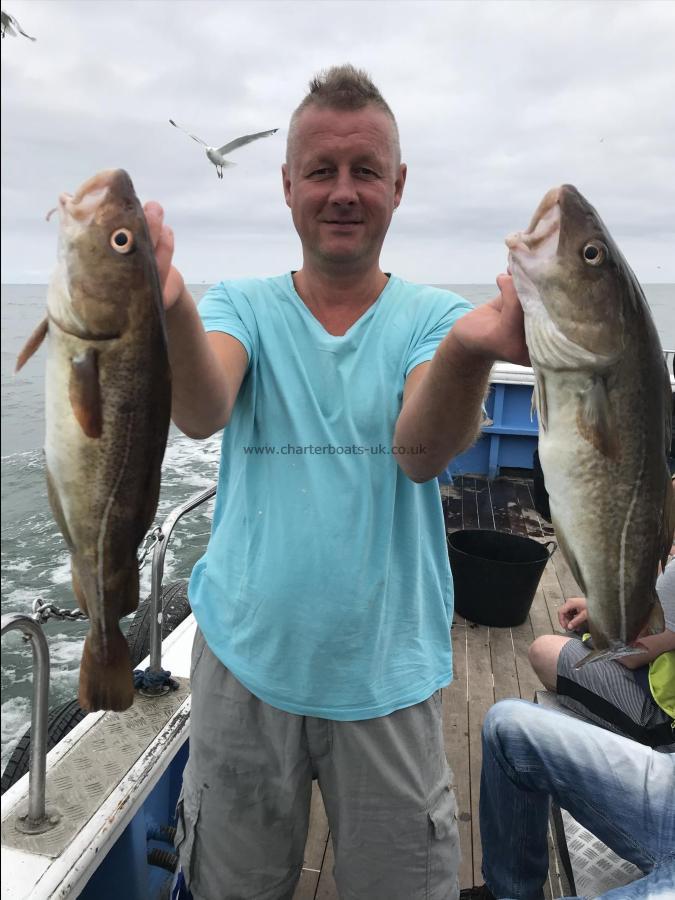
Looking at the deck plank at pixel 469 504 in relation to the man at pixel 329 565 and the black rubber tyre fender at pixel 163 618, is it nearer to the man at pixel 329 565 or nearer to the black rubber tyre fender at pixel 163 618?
the black rubber tyre fender at pixel 163 618

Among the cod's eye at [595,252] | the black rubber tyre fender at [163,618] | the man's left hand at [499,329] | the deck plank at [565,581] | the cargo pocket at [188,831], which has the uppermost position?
the cod's eye at [595,252]

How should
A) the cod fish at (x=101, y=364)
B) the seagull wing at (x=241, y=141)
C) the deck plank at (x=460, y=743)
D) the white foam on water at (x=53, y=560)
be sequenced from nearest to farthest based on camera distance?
1. the cod fish at (x=101, y=364)
2. the seagull wing at (x=241, y=141)
3. the deck plank at (x=460, y=743)
4. the white foam on water at (x=53, y=560)

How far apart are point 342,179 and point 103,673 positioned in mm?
1594

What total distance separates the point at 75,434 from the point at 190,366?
0.52 meters

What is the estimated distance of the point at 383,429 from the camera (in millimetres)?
2201

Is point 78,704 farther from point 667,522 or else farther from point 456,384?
point 667,522

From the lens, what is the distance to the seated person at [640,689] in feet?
10.0

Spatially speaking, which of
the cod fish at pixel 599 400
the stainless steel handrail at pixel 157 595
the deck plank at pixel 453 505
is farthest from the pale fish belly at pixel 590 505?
the deck plank at pixel 453 505

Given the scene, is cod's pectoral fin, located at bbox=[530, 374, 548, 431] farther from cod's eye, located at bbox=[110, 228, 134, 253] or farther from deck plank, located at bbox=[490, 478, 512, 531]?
deck plank, located at bbox=[490, 478, 512, 531]

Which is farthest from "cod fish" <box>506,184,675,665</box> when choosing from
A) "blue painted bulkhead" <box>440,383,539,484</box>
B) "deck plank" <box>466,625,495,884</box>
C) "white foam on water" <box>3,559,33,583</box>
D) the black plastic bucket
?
"blue painted bulkhead" <box>440,383,539,484</box>

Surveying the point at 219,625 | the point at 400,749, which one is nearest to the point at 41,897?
the point at 219,625

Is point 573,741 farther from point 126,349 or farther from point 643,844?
point 126,349

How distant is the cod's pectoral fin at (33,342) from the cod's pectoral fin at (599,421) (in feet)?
3.70

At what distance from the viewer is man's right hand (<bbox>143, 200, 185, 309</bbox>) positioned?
1.42 m
